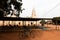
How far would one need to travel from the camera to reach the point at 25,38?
23719mm

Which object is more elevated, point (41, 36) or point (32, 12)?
point (32, 12)

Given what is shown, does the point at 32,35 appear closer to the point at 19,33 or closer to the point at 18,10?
the point at 19,33

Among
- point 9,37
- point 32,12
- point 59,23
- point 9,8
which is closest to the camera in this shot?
point 9,37

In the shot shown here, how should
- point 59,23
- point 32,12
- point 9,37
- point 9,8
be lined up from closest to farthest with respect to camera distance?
point 9,37, point 9,8, point 59,23, point 32,12

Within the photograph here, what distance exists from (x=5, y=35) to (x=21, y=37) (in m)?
2.38

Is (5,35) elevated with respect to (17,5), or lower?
lower

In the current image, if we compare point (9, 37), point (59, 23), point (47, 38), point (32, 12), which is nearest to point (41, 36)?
point (47, 38)

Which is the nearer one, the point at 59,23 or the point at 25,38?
the point at 25,38

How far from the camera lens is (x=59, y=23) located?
173ft

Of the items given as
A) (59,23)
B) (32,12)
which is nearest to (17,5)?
(59,23)

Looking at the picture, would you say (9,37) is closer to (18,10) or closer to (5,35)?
(5,35)

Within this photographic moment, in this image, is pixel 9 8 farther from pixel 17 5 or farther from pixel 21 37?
pixel 21 37

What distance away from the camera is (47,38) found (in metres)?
24.4

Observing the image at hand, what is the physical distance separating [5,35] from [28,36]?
11.4 feet
